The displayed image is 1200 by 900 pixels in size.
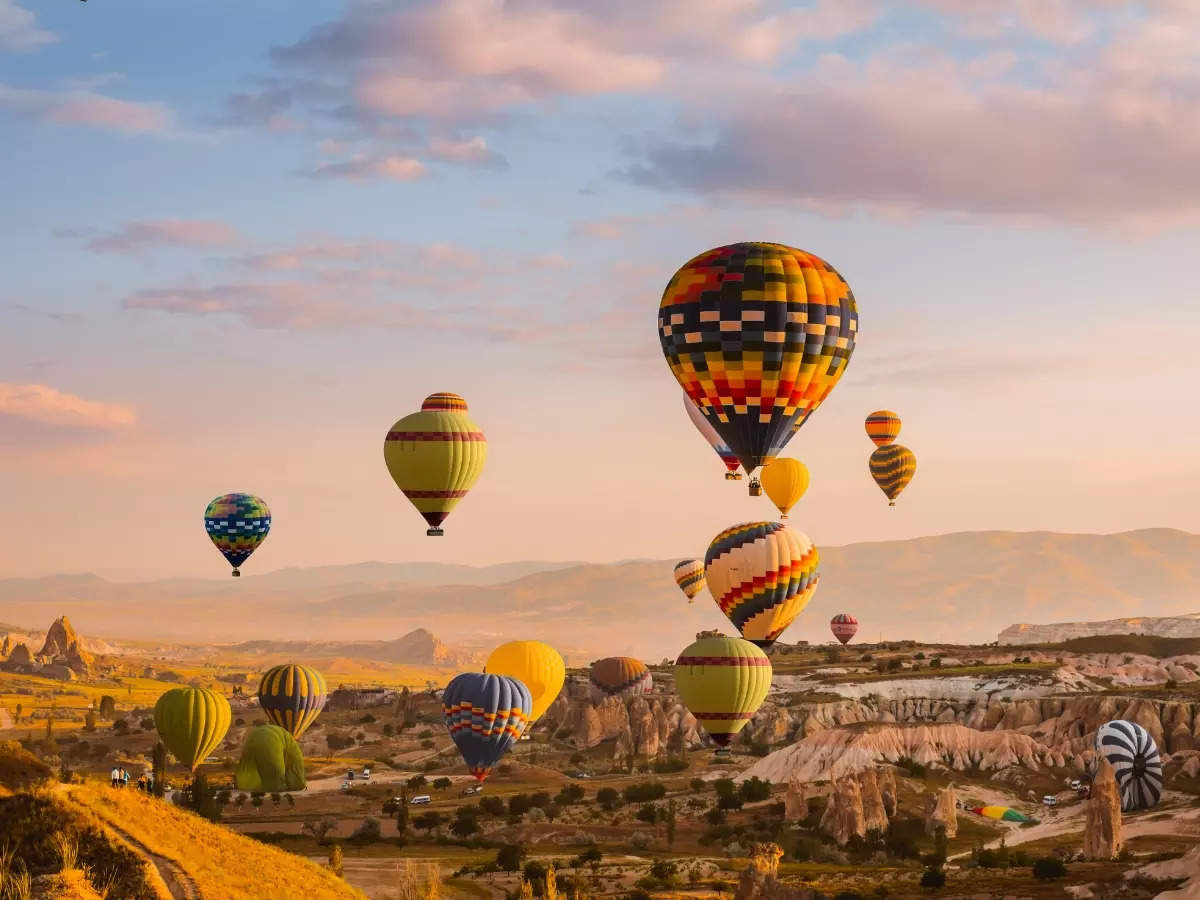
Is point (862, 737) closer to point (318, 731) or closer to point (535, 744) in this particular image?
point (535, 744)

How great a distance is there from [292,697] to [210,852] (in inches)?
3514

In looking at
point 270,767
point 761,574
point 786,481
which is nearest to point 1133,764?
point 761,574

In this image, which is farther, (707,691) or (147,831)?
(707,691)

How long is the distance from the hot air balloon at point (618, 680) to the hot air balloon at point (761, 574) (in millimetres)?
46089

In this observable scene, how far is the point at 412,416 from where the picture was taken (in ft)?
349

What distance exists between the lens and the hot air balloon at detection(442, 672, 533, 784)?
4092 inches

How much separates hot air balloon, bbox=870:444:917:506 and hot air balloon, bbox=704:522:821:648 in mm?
49915

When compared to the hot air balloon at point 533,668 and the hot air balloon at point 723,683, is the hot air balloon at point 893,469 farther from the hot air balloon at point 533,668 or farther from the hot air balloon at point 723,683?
the hot air balloon at point 723,683

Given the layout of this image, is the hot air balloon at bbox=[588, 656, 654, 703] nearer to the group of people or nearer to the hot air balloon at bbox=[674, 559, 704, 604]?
the hot air balloon at bbox=[674, 559, 704, 604]

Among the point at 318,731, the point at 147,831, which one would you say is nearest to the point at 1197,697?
the point at 318,731

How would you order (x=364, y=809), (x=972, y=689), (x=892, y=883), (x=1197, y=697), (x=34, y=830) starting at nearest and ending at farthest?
(x=34, y=830) → (x=892, y=883) → (x=364, y=809) → (x=1197, y=697) → (x=972, y=689)

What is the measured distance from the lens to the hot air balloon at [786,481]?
138 m

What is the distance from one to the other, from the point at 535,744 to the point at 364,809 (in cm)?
3934

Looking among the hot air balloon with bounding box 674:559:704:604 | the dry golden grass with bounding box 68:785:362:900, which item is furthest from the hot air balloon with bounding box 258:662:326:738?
the dry golden grass with bounding box 68:785:362:900
